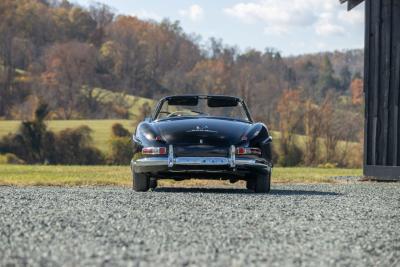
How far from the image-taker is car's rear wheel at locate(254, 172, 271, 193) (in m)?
10.4

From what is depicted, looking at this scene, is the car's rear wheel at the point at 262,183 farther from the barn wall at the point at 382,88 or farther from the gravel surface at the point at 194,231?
the barn wall at the point at 382,88

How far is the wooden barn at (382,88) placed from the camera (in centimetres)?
1678

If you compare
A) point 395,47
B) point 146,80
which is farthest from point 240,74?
point 395,47

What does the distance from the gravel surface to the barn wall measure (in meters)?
8.03

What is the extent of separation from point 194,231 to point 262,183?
15.6 feet

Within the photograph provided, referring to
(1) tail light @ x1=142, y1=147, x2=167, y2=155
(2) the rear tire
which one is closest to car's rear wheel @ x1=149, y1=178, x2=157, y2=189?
(2) the rear tire

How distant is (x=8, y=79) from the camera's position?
97875mm

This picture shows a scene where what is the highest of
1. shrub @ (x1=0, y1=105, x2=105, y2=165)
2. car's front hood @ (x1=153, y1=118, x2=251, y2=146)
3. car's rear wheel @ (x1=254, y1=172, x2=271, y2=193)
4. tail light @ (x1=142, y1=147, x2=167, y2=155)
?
car's front hood @ (x1=153, y1=118, x2=251, y2=146)

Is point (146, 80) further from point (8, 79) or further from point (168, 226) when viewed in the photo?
point (168, 226)

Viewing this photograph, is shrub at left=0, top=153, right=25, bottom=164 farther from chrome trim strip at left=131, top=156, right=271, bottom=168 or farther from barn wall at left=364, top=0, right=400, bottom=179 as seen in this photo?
chrome trim strip at left=131, top=156, right=271, bottom=168

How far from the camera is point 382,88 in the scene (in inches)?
679

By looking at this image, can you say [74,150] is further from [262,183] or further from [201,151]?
[201,151]

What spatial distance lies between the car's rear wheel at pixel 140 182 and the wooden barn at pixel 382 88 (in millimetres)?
7643

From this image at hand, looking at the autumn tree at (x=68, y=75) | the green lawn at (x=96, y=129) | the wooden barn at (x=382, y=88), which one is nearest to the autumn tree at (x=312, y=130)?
the green lawn at (x=96, y=129)
